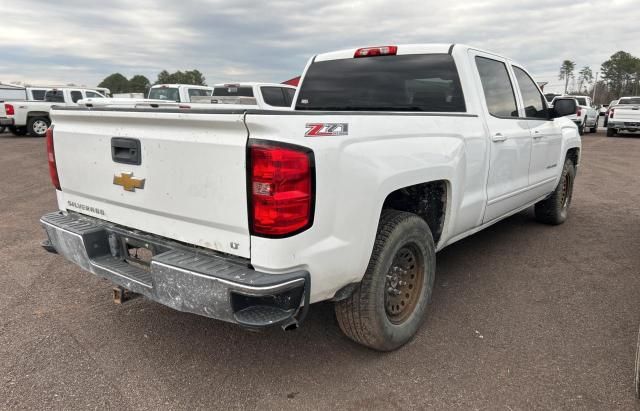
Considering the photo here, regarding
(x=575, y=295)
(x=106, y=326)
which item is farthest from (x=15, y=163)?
(x=575, y=295)

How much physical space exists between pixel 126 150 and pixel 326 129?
1171mm

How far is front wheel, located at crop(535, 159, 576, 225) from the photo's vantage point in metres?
5.74

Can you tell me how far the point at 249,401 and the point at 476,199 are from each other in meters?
2.22

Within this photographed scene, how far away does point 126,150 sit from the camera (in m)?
2.66

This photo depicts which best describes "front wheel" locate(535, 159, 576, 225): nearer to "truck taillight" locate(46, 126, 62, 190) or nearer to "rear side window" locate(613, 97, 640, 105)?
"truck taillight" locate(46, 126, 62, 190)

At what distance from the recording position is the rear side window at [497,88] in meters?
4.00

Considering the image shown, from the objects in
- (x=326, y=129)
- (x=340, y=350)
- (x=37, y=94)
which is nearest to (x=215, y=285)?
(x=326, y=129)

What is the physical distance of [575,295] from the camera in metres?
3.85

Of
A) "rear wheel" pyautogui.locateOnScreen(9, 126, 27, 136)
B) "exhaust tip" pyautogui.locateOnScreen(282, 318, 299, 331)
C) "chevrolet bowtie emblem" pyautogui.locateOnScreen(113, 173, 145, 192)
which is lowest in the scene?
"rear wheel" pyautogui.locateOnScreen(9, 126, 27, 136)

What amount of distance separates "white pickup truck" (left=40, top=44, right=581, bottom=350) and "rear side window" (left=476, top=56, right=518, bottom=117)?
1.5 inches

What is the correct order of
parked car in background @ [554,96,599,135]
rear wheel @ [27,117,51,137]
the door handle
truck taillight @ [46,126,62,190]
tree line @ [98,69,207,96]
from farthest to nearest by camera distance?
tree line @ [98,69,207,96] < parked car in background @ [554,96,599,135] < rear wheel @ [27,117,51,137] < the door handle < truck taillight @ [46,126,62,190]

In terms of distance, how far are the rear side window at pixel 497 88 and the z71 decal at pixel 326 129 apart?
6.64 feet

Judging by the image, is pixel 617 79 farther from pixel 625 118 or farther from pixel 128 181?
pixel 128 181

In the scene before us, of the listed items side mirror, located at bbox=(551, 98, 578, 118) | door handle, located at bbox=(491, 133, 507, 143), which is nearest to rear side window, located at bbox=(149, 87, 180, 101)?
side mirror, located at bbox=(551, 98, 578, 118)
